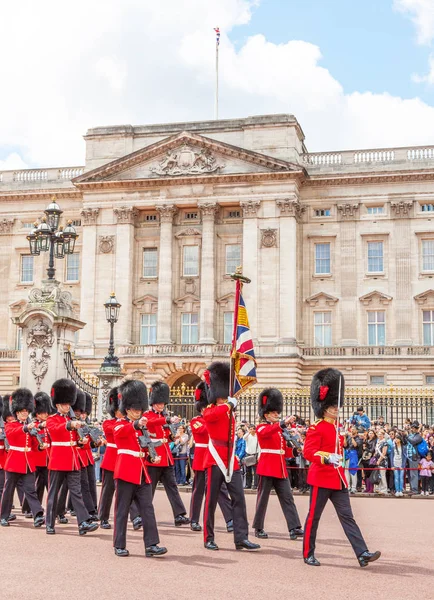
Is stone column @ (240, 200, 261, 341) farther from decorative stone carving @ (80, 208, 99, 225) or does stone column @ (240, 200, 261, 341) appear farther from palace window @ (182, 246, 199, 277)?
decorative stone carving @ (80, 208, 99, 225)

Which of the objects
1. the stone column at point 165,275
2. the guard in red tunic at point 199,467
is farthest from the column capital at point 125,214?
the guard in red tunic at point 199,467

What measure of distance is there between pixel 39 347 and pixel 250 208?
23.0 m

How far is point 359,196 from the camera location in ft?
135

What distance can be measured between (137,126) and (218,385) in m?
34.4

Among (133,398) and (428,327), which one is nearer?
(133,398)

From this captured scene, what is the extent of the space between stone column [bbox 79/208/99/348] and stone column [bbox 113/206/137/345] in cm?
117

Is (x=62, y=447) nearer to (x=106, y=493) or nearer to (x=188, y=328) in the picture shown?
(x=106, y=493)

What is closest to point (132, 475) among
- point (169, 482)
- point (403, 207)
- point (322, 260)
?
point (169, 482)

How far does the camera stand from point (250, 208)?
Answer: 40.7m

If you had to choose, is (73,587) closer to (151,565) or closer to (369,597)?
(151,565)

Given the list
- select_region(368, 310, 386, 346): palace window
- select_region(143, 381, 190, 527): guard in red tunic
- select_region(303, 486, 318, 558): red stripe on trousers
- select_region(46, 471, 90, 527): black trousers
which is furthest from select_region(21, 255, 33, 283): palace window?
select_region(303, 486, 318, 558): red stripe on trousers

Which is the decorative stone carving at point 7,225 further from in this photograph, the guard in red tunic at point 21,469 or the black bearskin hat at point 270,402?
the black bearskin hat at point 270,402

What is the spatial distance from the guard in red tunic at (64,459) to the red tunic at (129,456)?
1.32 m

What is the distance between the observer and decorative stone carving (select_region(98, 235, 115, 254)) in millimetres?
42125
